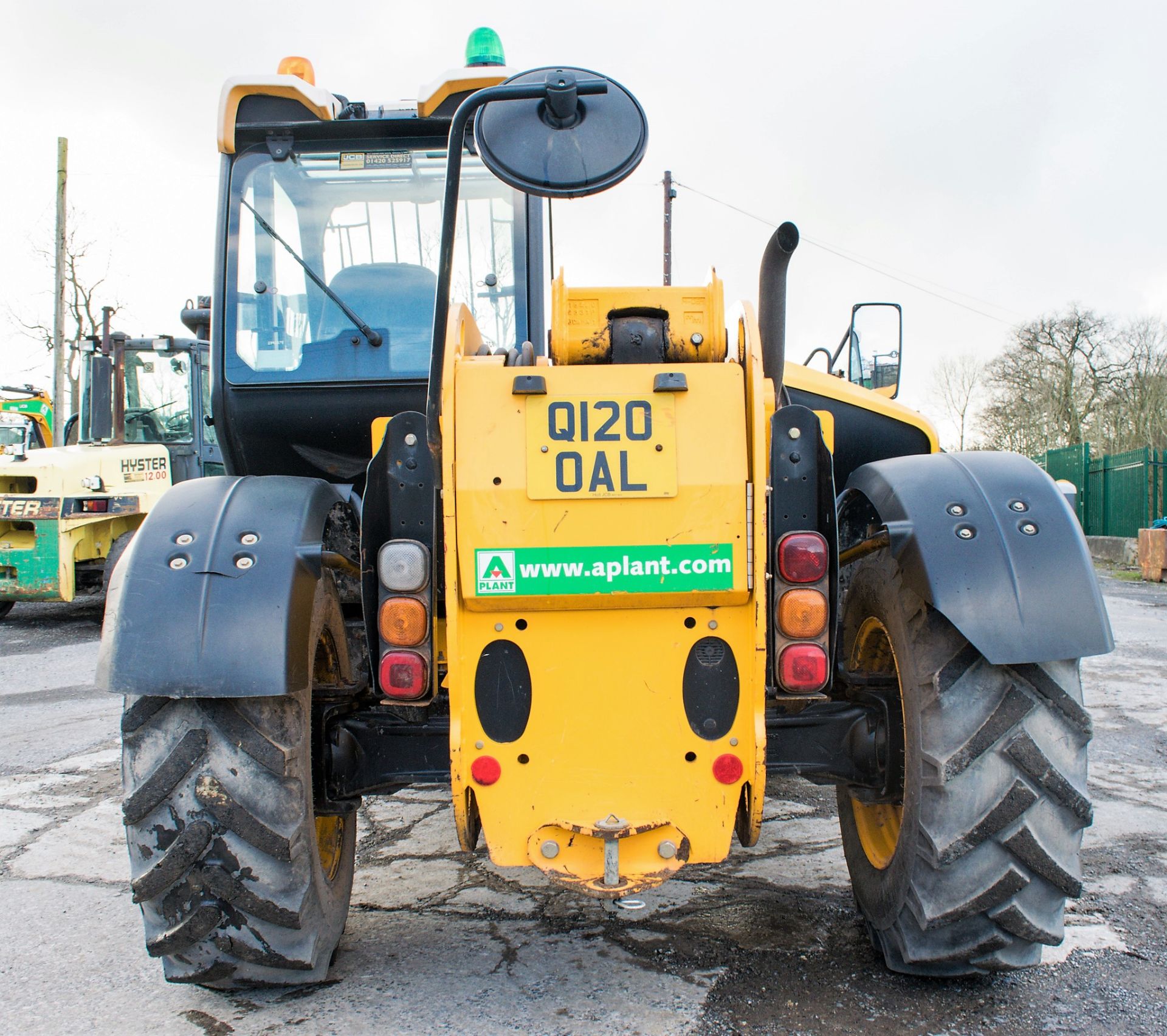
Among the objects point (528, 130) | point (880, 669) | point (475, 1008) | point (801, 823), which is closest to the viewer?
point (528, 130)

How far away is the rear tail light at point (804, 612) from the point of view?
2314mm

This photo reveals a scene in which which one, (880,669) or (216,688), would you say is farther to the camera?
(880,669)

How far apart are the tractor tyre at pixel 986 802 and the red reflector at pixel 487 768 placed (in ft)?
3.17

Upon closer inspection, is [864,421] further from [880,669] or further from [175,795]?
[175,795]

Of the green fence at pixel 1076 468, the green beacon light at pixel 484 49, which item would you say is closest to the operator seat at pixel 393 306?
the green beacon light at pixel 484 49

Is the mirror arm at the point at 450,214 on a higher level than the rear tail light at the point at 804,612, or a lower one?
higher

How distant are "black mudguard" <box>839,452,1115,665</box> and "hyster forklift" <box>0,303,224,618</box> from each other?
8049 millimetres

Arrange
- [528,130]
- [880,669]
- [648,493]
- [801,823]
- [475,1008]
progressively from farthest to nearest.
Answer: [801,823] < [880,669] < [475,1008] < [648,493] < [528,130]

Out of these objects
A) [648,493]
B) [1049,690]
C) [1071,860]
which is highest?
[648,493]

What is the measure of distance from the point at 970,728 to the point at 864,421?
1.98 meters

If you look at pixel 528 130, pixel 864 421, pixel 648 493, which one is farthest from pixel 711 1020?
pixel 864 421

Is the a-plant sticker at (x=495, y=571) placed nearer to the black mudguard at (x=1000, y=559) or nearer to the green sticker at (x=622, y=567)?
the green sticker at (x=622, y=567)

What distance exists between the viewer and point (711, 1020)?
2.31 metres

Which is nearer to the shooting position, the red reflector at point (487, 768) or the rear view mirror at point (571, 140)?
the rear view mirror at point (571, 140)
